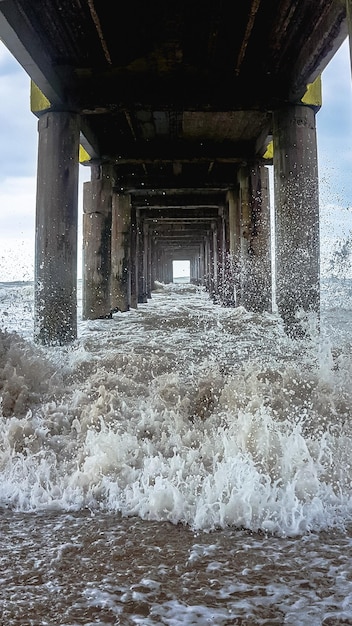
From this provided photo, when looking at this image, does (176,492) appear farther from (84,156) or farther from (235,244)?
(235,244)

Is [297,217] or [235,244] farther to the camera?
[235,244]

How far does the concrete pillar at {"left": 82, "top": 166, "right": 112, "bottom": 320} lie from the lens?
881 centimetres

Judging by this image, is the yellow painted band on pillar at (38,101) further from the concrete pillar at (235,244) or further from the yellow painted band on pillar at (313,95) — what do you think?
the concrete pillar at (235,244)

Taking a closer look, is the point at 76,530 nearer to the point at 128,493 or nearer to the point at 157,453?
the point at 128,493

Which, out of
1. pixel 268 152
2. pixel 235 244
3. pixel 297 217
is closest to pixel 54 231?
pixel 297 217

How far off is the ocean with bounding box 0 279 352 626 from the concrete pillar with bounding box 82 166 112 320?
442cm

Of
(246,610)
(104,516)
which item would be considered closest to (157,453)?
(104,516)

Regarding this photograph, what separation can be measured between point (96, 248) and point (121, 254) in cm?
197

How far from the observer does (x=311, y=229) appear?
6.07m

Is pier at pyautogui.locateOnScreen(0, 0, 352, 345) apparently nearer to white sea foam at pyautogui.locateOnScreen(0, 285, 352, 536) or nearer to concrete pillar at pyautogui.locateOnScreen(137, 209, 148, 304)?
white sea foam at pyautogui.locateOnScreen(0, 285, 352, 536)

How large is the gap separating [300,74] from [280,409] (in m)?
4.47

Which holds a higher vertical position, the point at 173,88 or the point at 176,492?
the point at 173,88

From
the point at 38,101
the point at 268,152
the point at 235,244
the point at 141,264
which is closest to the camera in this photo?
the point at 38,101

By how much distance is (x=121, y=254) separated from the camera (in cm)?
1078
